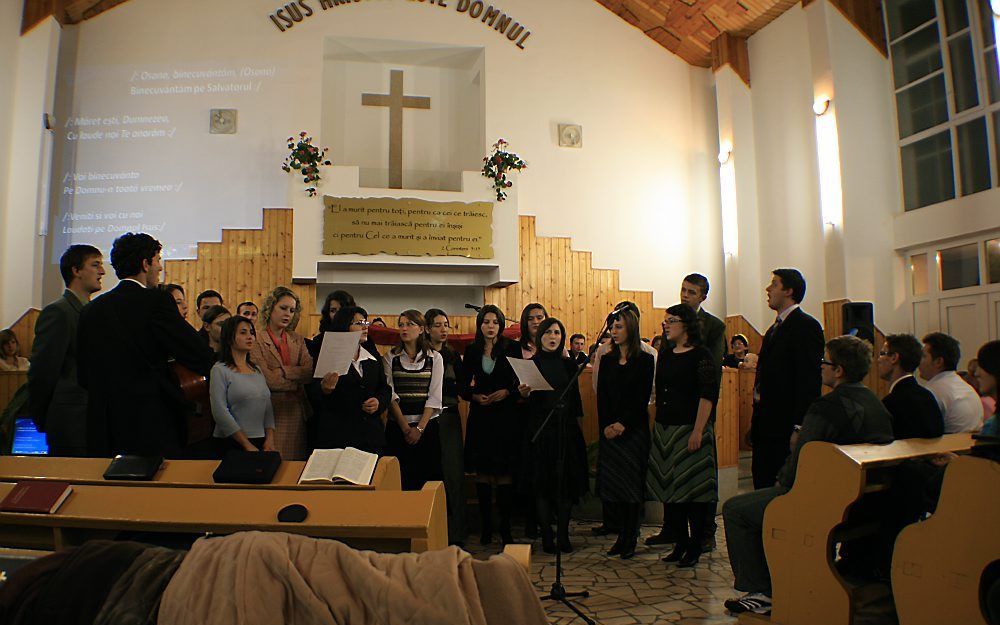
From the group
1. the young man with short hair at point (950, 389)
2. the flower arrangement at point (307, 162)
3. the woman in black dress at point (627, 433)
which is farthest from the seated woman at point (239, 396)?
the flower arrangement at point (307, 162)

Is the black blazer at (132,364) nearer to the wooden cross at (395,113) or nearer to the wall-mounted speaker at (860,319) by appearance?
the wall-mounted speaker at (860,319)

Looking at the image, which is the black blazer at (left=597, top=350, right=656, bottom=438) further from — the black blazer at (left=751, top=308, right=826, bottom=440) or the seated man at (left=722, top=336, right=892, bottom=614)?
the seated man at (left=722, top=336, right=892, bottom=614)

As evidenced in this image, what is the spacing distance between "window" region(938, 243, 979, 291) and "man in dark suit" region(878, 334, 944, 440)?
4645 mm

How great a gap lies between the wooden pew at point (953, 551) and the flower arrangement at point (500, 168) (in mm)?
6480

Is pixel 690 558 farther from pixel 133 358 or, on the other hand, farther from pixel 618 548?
pixel 133 358

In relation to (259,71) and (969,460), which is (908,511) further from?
(259,71)

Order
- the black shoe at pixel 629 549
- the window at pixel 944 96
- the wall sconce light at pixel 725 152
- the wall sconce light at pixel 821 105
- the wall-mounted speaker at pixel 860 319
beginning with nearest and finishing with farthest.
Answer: the black shoe at pixel 629 549, the window at pixel 944 96, the wall-mounted speaker at pixel 860 319, the wall sconce light at pixel 821 105, the wall sconce light at pixel 725 152

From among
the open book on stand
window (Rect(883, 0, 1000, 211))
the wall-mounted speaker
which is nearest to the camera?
the open book on stand

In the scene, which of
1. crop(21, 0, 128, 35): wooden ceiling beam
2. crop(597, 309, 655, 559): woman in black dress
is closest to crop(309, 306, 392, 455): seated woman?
crop(597, 309, 655, 559): woman in black dress

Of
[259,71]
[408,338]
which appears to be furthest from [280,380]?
[259,71]

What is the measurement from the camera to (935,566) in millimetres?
2422

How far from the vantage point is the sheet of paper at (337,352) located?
3.44 meters

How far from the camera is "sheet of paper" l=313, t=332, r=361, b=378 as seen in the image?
3.44 meters

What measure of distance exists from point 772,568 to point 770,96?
7.70 m
